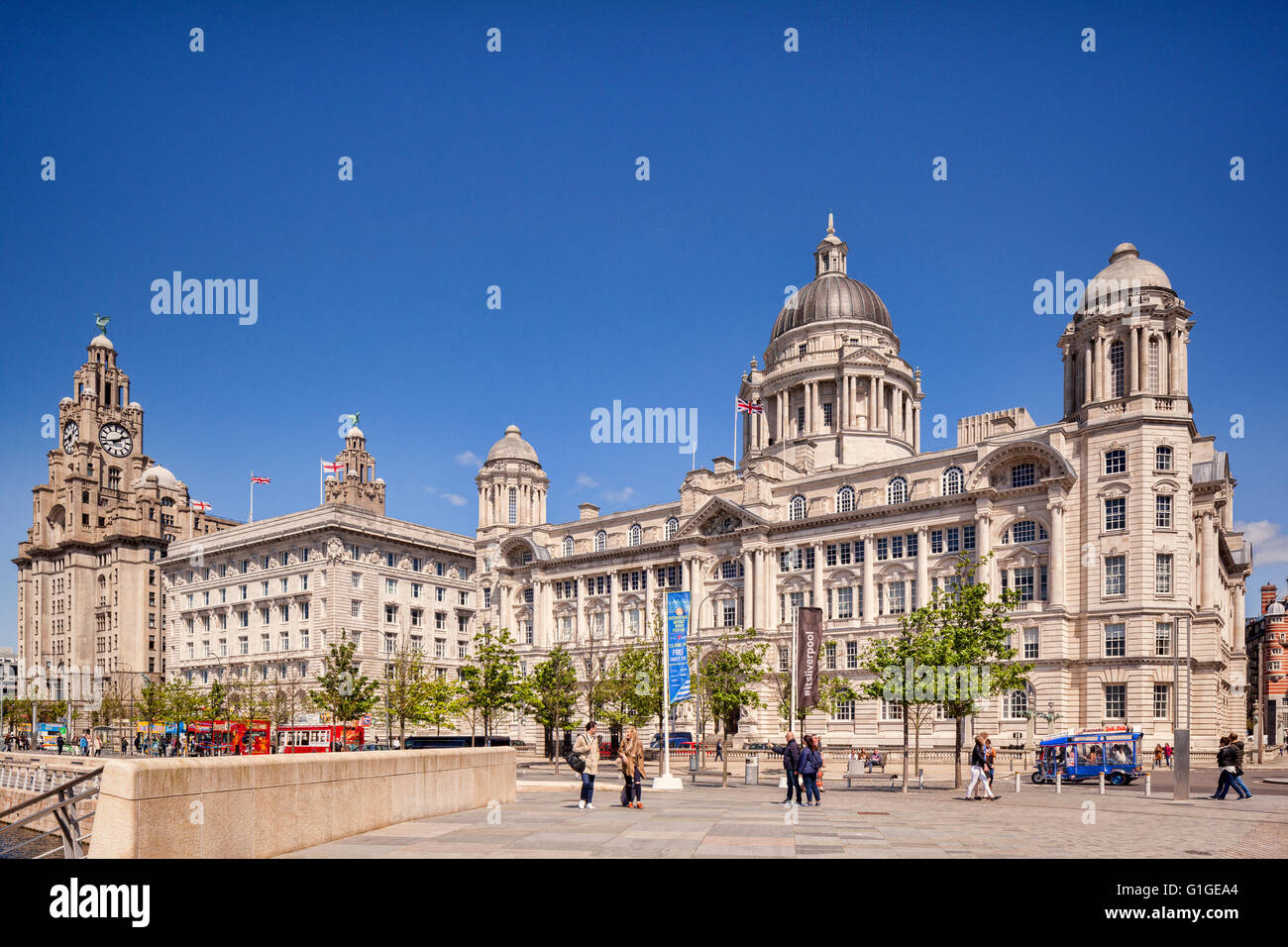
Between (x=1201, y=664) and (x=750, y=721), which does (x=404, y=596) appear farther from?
(x=1201, y=664)

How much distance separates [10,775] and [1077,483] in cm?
5952

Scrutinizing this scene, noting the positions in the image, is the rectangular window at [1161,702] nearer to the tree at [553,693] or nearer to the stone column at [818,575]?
the stone column at [818,575]

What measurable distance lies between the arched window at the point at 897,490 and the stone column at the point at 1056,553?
11521mm

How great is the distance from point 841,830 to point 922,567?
55586 mm

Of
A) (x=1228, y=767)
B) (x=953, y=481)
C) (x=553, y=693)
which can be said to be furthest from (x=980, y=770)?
(x=953, y=481)

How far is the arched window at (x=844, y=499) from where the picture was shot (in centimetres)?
8181

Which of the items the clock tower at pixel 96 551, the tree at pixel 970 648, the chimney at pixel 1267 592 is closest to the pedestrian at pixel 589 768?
the tree at pixel 970 648

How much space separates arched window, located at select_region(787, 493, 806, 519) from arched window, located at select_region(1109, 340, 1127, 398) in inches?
946

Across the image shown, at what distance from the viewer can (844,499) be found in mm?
82250

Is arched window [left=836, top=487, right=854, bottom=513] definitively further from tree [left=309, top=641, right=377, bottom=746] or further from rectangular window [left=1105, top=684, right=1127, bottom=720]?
tree [left=309, top=641, right=377, bottom=746]

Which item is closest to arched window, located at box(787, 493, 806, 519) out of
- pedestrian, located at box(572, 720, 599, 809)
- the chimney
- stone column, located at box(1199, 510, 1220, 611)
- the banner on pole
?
stone column, located at box(1199, 510, 1220, 611)
